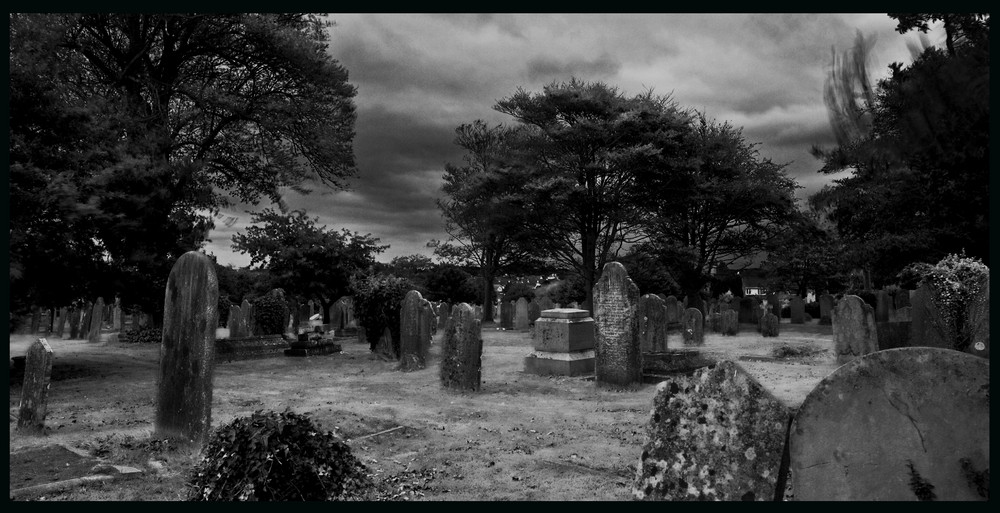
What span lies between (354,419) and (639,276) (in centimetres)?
2572

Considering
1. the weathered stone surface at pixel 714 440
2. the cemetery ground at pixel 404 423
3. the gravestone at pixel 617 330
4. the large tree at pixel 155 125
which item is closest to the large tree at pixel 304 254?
the large tree at pixel 155 125

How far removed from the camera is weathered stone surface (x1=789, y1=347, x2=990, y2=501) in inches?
118

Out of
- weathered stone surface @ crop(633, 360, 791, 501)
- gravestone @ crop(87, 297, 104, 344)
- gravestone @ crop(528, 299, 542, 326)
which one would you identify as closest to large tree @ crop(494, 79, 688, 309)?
gravestone @ crop(528, 299, 542, 326)

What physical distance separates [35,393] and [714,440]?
8.03 metres

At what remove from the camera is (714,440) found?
3.53m

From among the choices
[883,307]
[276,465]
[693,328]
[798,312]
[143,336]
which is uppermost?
[883,307]

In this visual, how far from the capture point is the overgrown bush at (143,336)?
21.5m

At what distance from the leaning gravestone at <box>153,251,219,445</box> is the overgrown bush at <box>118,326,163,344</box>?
16.5 m

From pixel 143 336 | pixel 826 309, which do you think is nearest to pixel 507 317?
pixel 826 309

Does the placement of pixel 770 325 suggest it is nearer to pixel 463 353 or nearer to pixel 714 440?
pixel 463 353

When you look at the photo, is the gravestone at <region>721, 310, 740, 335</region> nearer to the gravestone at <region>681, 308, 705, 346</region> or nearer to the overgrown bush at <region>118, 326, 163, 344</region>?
the gravestone at <region>681, 308, 705, 346</region>

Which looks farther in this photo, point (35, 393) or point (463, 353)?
point (463, 353)

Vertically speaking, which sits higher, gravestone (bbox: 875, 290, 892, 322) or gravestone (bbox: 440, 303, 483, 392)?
gravestone (bbox: 875, 290, 892, 322)

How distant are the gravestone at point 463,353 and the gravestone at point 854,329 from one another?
876cm
